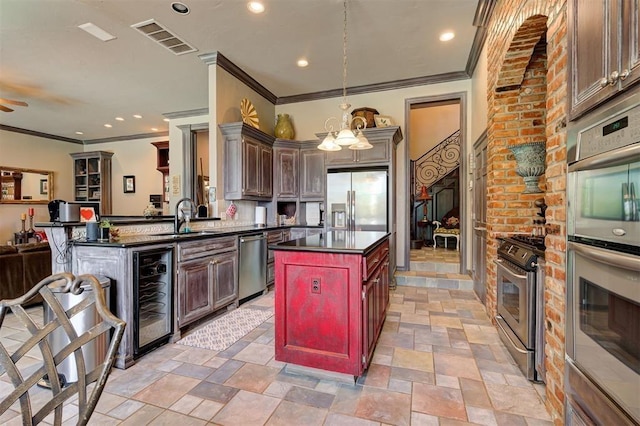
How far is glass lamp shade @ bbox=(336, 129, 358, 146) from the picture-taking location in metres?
2.70

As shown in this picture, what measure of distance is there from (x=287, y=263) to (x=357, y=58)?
344cm

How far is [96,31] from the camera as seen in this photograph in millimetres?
3547

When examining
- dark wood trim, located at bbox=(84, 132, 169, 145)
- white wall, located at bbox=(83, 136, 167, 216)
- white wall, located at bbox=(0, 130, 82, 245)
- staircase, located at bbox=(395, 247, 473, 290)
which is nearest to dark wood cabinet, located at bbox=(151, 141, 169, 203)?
white wall, located at bbox=(83, 136, 167, 216)

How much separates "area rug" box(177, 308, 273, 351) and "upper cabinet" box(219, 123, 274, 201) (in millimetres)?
1705

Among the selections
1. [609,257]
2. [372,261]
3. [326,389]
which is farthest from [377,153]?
[609,257]

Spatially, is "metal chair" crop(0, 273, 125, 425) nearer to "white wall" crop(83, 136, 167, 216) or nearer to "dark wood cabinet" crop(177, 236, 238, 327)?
"dark wood cabinet" crop(177, 236, 238, 327)

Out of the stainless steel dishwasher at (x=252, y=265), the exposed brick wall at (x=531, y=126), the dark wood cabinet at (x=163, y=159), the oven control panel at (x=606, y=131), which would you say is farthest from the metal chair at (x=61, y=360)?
the dark wood cabinet at (x=163, y=159)

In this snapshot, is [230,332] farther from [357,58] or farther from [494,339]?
A: [357,58]

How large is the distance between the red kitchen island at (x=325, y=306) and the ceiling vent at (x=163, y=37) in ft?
10.5

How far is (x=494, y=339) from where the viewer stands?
2.73m

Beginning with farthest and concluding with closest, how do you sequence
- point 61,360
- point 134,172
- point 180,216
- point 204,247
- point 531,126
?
point 134,172 → point 180,216 → point 204,247 → point 531,126 → point 61,360

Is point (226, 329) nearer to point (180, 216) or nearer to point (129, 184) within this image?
point (180, 216)

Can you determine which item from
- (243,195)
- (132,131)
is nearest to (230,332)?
(243,195)

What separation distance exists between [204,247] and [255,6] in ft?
8.56
